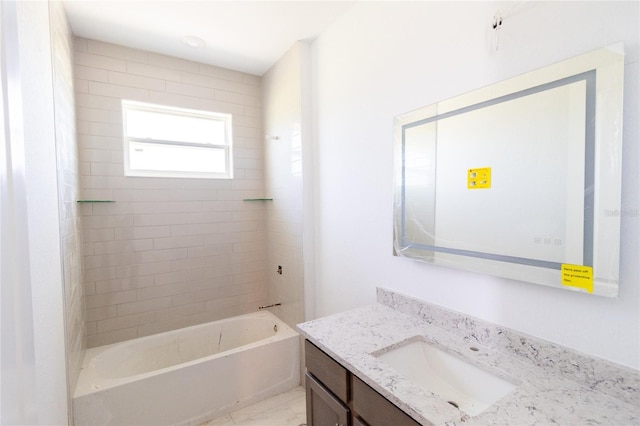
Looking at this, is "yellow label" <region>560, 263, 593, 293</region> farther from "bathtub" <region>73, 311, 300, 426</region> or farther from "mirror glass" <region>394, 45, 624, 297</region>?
"bathtub" <region>73, 311, 300, 426</region>

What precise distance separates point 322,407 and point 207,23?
2506mm

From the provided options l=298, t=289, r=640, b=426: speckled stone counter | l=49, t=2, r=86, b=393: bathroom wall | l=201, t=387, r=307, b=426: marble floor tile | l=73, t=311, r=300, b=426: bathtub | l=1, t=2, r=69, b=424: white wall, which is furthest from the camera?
l=201, t=387, r=307, b=426: marble floor tile

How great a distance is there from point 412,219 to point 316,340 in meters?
0.76

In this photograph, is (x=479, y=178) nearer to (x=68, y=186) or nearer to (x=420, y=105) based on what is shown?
(x=420, y=105)

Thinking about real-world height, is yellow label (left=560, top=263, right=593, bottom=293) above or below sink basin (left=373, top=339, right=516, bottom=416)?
above

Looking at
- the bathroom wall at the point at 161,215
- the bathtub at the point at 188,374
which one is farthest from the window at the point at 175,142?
the bathtub at the point at 188,374

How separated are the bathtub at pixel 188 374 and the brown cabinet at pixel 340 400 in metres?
1.01

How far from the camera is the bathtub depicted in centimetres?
187

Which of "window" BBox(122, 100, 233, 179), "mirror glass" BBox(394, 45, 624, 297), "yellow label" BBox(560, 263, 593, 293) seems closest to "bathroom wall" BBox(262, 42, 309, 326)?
"window" BBox(122, 100, 233, 179)

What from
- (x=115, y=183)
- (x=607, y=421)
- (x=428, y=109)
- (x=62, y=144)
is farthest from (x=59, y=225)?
(x=607, y=421)

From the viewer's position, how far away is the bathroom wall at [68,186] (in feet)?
5.09

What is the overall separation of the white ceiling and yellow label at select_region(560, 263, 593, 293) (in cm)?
191

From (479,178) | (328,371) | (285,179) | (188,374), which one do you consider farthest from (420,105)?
(188,374)

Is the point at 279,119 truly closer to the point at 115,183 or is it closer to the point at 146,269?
the point at 115,183
